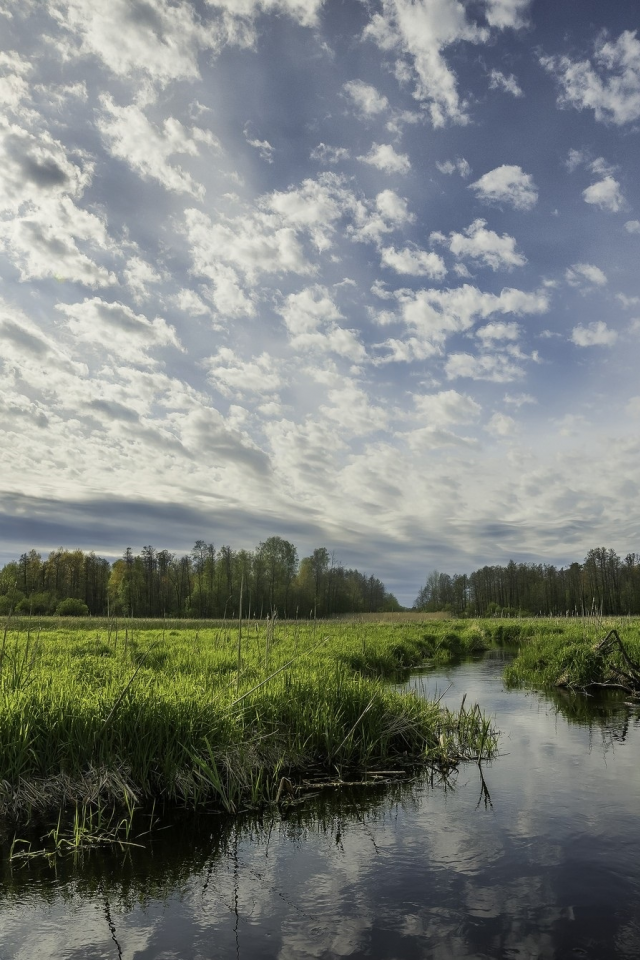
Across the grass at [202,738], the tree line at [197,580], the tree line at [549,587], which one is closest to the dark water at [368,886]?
the grass at [202,738]

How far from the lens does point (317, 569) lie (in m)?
114

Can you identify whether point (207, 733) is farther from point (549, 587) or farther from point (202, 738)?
point (549, 587)

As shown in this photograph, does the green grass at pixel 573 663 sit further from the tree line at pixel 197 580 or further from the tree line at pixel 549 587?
the tree line at pixel 549 587

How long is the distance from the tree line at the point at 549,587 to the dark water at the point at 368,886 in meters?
95.6

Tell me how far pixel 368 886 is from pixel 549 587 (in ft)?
404

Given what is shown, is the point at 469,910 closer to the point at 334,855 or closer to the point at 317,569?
the point at 334,855

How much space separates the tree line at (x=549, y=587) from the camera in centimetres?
10869

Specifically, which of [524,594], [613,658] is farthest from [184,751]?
[524,594]

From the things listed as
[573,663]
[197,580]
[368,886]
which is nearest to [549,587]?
[197,580]

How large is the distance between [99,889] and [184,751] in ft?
8.07

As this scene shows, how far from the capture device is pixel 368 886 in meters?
6.25

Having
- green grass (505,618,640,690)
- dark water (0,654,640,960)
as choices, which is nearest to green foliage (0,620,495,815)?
dark water (0,654,640,960)

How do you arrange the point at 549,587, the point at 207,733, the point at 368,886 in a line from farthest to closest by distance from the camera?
1. the point at 549,587
2. the point at 207,733
3. the point at 368,886

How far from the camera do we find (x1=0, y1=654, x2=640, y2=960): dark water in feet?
17.3
